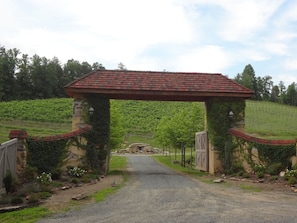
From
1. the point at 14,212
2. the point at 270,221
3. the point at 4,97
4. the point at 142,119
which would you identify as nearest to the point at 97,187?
the point at 14,212

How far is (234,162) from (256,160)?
48.2 inches

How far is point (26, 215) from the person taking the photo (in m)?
7.01

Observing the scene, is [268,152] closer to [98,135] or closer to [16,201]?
→ [98,135]

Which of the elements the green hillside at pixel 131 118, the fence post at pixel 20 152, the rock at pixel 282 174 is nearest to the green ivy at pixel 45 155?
the fence post at pixel 20 152

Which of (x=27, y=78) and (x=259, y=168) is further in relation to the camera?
(x=27, y=78)

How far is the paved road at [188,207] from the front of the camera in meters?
6.57

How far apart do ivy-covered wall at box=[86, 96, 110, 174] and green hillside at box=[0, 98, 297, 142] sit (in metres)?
23.2

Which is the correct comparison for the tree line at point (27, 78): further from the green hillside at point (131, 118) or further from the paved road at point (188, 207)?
the paved road at point (188, 207)

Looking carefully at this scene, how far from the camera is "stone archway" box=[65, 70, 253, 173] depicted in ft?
52.0

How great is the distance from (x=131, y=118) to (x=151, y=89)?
145ft

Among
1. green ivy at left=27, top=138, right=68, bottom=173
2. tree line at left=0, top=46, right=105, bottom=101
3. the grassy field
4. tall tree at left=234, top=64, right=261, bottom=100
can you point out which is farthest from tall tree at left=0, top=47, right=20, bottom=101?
green ivy at left=27, top=138, right=68, bottom=173

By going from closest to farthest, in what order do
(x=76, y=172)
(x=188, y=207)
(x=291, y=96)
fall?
(x=188, y=207)
(x=76, y=172)
(x=291, y=96)

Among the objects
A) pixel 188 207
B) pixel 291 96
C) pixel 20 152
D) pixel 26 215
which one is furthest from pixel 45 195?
pixel 291 96

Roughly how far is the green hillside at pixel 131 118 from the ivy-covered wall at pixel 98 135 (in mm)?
23225
